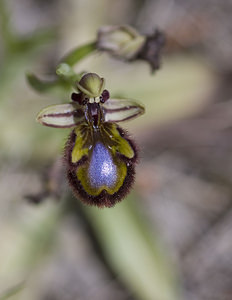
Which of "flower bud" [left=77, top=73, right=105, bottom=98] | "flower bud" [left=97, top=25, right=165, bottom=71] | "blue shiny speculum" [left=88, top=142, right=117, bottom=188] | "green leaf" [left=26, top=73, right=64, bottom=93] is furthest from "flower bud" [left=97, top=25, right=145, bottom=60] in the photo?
"blue shiny speculum" [left=88, top=142, right=117, bottom=188]

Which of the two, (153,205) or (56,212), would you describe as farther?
(153,205)

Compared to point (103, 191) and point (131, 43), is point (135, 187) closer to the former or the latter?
point (131, 43)

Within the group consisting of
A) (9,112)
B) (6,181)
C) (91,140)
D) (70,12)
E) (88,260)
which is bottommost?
(91,140)

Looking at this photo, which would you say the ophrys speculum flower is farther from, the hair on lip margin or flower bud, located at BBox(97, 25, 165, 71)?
flower bud, located at BBox(97, 25, 165, 71)

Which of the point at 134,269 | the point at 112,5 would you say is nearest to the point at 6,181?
the point at 134,269

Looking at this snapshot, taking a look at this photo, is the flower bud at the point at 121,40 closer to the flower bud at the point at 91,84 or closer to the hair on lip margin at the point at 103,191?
the flower bud at the point at 91,84

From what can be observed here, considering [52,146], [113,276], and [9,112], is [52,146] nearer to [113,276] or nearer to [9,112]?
[9,112]

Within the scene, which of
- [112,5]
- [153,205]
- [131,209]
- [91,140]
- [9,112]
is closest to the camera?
[91,140]
